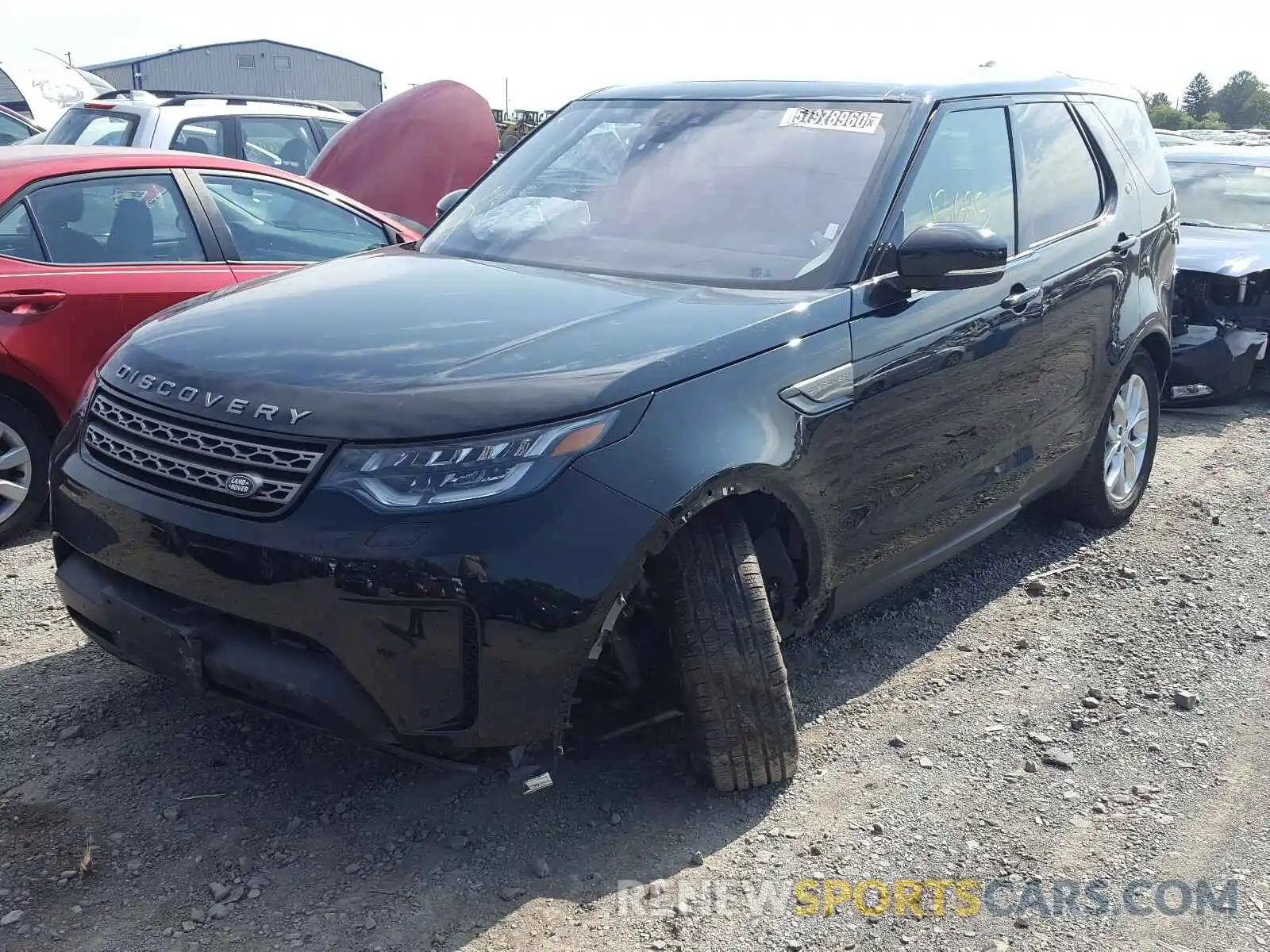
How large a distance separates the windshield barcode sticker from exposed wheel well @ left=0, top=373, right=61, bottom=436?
9.99ft

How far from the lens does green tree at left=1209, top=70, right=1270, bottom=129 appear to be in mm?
64188

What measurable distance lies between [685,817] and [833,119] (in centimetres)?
218

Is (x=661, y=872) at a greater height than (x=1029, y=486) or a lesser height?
lesser

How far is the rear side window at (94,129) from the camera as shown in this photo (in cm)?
870

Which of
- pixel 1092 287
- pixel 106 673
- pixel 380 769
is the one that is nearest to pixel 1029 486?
pixel 1092 287

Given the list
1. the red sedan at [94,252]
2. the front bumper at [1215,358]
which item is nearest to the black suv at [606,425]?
the red sedan at [94,252]

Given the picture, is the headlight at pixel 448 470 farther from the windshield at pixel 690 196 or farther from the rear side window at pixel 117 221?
the rear side window at pixel 117 221

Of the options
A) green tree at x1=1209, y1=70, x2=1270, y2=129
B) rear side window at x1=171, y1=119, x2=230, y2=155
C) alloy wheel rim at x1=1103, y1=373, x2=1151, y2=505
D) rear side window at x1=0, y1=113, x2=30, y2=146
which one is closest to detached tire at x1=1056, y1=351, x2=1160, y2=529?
alloy wheel rim at x1=1103, y1=373, x2=1151, y2=505

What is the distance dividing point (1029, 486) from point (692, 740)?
76.3 inches

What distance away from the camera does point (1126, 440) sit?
5426 mm

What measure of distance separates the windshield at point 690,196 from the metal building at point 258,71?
45.9 metres

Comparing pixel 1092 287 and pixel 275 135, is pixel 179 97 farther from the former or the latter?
pixel 1092 287

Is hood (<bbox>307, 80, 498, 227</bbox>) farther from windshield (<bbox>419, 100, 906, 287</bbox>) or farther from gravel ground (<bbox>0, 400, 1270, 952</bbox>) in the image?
gravel ground (<bbox>0, 400, 1270, 952</bbox>)

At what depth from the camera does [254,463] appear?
2781mm
